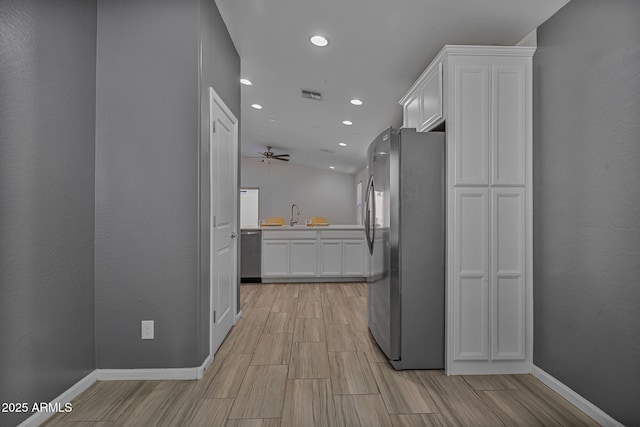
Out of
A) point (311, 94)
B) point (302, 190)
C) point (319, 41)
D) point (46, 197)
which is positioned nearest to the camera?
point (46, 197)

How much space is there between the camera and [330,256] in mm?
5504

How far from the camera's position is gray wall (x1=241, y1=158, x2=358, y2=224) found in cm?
986

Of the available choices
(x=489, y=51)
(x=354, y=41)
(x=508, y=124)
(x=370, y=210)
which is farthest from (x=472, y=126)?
(x=354, y=41)

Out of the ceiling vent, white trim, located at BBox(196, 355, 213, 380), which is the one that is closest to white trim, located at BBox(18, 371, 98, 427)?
white trim, located at BBox(196, 355, 213, 380)

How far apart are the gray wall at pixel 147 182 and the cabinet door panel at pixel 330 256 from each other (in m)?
3.40

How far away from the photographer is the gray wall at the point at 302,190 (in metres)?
9.86

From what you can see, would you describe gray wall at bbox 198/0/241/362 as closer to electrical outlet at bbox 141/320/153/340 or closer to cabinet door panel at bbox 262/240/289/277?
electrical outlet at bbox 141/320/153/340

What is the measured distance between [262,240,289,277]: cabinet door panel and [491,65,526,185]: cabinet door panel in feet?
12.2

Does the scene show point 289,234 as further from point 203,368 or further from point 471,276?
point 471,276

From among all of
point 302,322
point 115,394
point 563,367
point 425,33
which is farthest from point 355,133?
point 115,394

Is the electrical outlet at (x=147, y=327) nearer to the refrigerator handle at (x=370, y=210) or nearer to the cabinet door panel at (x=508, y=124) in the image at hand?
the refrigerator handle at (x=370, y=210)

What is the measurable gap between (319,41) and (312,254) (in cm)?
339

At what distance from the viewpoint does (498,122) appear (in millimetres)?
2338

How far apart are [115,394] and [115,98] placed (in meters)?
1.88
